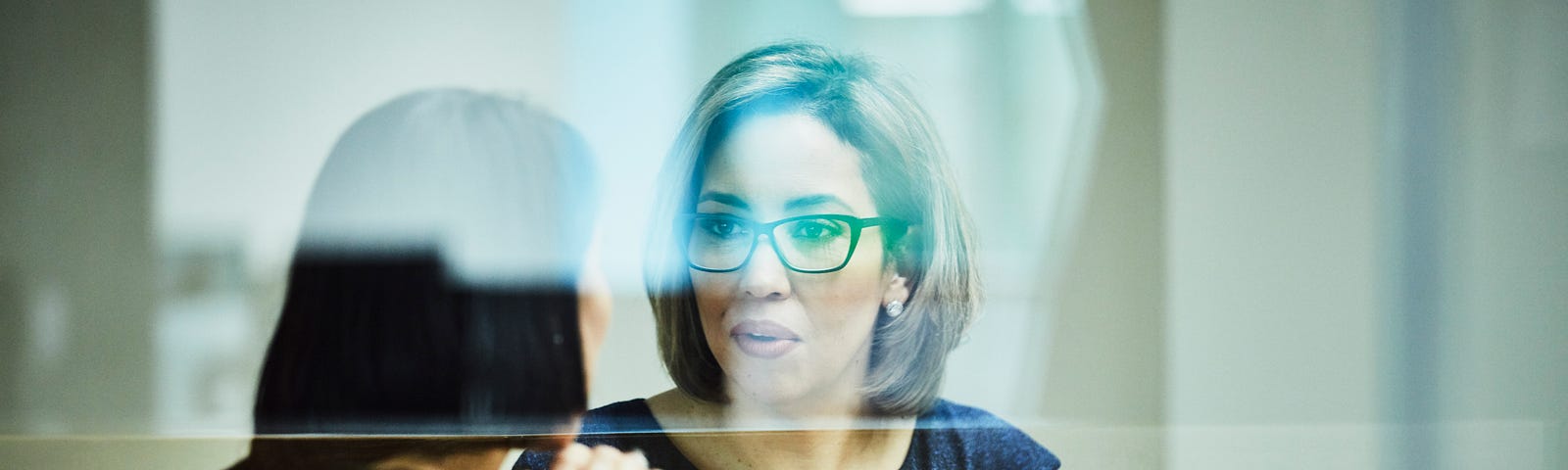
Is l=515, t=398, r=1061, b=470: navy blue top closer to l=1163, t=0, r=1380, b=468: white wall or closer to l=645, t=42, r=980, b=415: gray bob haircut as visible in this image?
l=645, t=42, r=980, b=415: gray bob haircut

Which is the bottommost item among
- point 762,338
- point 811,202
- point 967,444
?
point 967,444

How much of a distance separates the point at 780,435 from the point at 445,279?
0.33 meters

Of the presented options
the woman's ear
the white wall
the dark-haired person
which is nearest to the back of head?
the dark-haired person

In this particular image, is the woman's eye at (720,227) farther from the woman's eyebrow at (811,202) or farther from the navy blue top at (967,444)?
the navy blue top at (967,444)

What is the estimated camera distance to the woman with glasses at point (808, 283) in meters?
0.98

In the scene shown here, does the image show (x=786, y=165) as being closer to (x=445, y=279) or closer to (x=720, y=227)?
(x=720, y=227)

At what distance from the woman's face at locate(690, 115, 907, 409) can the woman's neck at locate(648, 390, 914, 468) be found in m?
0.02

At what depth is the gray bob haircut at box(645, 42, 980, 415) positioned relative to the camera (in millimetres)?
981

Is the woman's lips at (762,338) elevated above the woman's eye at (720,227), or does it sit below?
below

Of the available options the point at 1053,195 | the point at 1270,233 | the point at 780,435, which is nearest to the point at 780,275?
the point at 780,435

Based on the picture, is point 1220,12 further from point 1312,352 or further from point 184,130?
point 184,130

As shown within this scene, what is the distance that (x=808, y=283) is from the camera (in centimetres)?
98

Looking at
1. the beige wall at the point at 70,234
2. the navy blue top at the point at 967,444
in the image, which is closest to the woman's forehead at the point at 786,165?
the navy blue top at the point at 967,444

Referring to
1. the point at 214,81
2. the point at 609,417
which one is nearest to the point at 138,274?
the point at 214,81
